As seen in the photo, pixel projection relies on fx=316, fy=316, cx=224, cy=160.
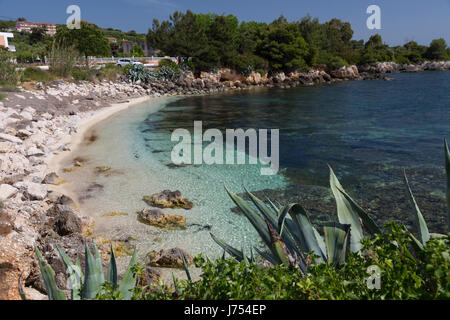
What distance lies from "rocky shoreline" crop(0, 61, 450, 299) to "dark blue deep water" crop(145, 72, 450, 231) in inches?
162

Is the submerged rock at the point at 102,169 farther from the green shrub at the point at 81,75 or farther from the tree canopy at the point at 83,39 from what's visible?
the tree canopy at the point at 83,39

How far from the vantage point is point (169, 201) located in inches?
259

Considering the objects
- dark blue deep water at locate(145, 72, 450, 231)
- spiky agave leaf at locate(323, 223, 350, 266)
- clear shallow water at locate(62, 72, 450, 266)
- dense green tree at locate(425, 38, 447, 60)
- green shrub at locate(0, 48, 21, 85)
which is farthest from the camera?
dense green tree at locate(425, 38, 447, 60)

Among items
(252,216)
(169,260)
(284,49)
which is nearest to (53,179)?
(169,260)

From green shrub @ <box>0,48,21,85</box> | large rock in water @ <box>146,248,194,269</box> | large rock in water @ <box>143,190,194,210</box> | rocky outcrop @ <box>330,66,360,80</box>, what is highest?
rocky outcrop @ <box>330,66,360,80</box>

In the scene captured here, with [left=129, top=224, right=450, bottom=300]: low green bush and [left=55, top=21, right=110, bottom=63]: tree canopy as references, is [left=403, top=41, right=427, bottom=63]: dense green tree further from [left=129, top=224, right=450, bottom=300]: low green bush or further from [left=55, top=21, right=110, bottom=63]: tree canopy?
[left=129, top=224, right=450, bottom=300]: low green bush

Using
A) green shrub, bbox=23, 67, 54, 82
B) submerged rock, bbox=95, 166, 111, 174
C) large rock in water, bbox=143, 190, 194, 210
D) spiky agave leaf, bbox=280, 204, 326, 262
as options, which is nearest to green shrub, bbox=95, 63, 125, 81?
green shrub, bbox=23, 67, 54, 82

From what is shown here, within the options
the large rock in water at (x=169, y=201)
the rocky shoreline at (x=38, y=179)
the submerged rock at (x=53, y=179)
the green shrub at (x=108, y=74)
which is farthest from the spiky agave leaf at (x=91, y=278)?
the green shrub at (x=108, y=74)

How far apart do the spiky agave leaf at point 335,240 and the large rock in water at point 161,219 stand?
3.81 metres

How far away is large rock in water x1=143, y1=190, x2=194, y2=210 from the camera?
654 centimetres
